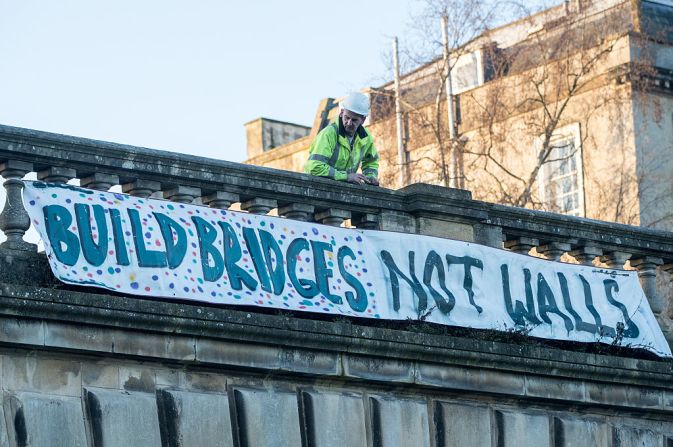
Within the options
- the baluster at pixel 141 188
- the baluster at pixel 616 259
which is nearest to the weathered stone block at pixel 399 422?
the baluster at pixel 141 188

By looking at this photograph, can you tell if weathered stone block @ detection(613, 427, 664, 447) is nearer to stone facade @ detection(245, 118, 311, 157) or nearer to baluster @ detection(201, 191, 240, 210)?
baluster @ detection(201, 191, 240, 210)

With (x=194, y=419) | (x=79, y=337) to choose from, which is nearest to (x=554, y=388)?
(x=194, y=419)

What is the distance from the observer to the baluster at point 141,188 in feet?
43.1

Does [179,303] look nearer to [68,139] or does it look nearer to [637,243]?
[68,139]

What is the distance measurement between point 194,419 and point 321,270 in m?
1.81

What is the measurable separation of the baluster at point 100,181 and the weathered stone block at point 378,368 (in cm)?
208

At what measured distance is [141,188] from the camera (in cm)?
1314

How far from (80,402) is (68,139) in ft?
5.94

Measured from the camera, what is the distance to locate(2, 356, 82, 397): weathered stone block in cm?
1180

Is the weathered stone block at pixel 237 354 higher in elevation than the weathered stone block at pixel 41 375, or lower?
higher

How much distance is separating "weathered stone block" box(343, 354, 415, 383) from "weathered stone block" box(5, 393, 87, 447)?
2262 millimetres

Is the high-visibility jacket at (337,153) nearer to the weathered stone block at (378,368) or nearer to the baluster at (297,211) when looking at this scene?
the baluster at (297,211)

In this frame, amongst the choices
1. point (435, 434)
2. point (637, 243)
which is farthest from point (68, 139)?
point (637, 243)

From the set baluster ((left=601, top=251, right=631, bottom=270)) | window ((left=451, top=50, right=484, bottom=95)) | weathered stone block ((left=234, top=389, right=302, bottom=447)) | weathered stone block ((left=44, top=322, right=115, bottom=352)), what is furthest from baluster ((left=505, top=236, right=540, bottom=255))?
window ((left=451, top=50, right=484, bottom=95))
